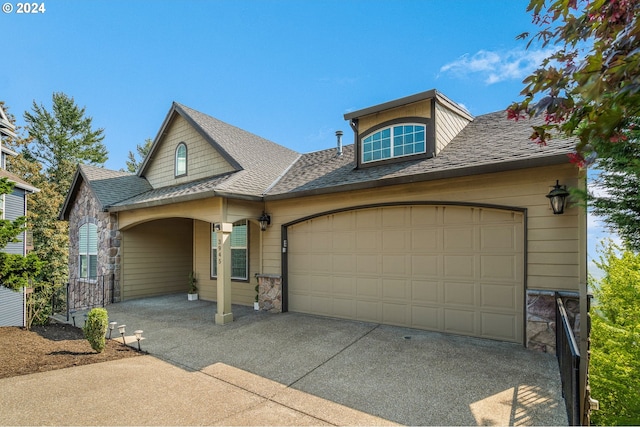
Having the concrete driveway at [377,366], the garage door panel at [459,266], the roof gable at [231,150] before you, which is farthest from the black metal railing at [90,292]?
the garage door panel at [459,266]

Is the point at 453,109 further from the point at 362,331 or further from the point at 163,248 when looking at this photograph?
the point at 163,248

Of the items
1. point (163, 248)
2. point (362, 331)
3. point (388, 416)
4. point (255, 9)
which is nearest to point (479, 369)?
point (388, 416)

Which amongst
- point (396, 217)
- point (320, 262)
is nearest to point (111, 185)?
point (320, 262)

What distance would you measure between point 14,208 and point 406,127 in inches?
507

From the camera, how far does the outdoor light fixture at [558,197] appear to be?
522 centimetres

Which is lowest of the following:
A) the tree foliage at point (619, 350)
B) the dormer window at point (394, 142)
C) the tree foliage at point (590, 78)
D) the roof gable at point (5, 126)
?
the tree foliage at point (619, 350)

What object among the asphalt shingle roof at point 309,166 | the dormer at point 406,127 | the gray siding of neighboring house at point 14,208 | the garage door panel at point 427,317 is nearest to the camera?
the asphalt shingle roof at point 309,166

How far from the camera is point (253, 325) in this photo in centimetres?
743

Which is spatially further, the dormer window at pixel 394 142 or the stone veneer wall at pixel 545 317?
the dormer window at pixel 394 142

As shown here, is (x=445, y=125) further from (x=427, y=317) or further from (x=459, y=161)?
(x=427, y=317)

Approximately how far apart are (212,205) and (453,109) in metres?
6.50

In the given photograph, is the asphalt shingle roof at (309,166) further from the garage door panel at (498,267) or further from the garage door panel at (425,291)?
the garage door panel at (425,291)

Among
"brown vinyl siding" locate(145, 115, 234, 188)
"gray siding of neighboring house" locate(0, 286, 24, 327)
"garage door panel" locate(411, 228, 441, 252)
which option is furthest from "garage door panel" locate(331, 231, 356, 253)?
"gray siding of neighboring house" locate(0, 286, 24, 327)

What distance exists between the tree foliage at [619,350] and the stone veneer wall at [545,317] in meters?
1.18
